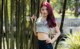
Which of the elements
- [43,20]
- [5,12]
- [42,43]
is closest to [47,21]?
[43,20]

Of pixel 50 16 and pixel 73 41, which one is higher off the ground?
pixel 50 16

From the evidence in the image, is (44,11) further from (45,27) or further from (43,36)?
(43,36)

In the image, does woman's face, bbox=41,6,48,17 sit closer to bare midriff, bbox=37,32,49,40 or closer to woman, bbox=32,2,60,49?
woman, bbox=32,2,60,49

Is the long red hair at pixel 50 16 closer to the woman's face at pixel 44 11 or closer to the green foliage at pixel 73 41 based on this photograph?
the woman's face at pixel 44 11

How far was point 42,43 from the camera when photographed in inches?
115

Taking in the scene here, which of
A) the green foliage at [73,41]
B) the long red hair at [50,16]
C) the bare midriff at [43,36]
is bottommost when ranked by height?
the green foliage at [73,41]

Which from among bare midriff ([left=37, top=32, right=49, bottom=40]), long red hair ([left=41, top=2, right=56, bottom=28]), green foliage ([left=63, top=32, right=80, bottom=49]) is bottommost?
green foliage ([left=63, top=32, right=80, bottom=49])

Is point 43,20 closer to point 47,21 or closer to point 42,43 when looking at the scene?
point 47,21

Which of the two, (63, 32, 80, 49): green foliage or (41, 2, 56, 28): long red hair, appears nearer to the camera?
(41, 2, 56, 28): long red hair

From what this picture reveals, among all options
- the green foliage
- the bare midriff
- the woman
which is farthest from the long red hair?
the green foliage

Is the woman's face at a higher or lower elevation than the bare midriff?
higher

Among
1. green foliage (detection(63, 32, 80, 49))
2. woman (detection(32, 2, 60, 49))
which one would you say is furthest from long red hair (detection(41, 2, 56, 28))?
green foliage (detection(63, 32, 80, 49))

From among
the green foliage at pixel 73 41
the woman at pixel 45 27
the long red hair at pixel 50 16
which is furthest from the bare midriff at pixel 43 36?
the green foliage at pixel 73 41

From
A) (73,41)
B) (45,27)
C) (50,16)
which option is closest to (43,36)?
(45,27)
